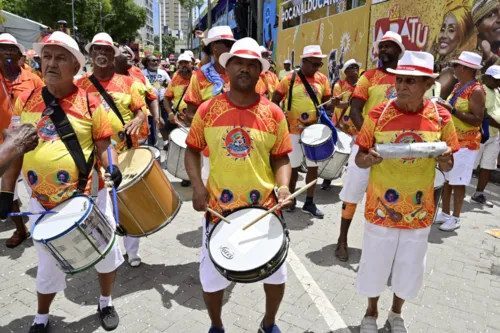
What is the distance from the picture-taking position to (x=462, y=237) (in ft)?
18.2

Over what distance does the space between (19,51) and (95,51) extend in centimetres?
169

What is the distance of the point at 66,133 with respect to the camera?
2.96 meters

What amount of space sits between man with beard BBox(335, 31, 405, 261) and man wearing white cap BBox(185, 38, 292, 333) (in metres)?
1.79

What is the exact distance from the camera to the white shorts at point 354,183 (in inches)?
176

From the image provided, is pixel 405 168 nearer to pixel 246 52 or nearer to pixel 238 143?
pixel 238 143

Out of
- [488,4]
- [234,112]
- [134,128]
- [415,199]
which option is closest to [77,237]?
[234,112]

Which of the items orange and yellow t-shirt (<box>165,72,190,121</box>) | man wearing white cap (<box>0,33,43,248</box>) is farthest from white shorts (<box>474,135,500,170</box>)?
man wearing white cap (<box>0,33,43,248</box>)

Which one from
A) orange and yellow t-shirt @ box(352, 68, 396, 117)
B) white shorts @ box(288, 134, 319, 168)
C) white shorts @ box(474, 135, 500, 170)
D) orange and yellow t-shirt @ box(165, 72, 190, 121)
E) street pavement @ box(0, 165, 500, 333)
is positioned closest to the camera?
street pavement @ box(0, 165, 500, 333)

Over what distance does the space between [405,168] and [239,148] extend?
4.15 feet

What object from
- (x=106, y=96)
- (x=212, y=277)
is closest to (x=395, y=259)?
(x=212, y=277)

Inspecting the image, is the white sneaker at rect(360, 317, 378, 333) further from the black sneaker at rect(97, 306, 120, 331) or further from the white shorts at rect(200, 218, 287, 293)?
the black sneaker at rect(97, 306, 120, 331)

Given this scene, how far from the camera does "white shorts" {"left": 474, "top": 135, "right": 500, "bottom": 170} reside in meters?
7.02

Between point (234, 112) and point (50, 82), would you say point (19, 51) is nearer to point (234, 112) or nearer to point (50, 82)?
point (50, 82)

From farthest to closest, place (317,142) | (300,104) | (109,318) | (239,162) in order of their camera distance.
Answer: (300,104)
(317,142)
(109,318)
(239,162)
